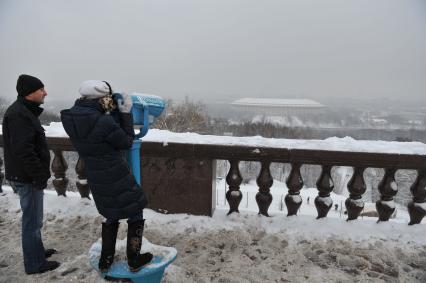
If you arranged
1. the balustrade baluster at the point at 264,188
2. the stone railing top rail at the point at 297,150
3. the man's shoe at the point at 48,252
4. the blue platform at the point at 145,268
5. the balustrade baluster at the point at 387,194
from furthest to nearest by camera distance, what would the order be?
the balustrade baluster at the point at 264,188 → the balustrade baluster at the point at 387,194 → the stone railing top rail at the point at 297,150 → the man's shoe at the point at 48,252 → the blue platform at the point at 145,268

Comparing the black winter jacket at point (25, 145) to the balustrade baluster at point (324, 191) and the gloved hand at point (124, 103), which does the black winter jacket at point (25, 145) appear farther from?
the balustrade baluster at point (324, 191)

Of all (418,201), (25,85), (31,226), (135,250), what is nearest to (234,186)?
(135,250)

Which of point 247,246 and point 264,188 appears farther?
point 264,188

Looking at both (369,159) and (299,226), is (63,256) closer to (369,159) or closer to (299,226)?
(299,226)

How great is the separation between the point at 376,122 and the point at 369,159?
10875cm

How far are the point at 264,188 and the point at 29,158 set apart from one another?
2.46 meters

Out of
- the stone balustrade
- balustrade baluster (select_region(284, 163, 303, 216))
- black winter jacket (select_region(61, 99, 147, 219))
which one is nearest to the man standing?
black winter jacket (select_region(61, 99, 147, 219))

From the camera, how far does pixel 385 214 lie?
3.75m

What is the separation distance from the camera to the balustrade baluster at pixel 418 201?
360 centimetres

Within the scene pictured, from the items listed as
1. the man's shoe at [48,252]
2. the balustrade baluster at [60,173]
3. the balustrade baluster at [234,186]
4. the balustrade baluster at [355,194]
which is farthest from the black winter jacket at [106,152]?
the balustrade baluster at [355,194]

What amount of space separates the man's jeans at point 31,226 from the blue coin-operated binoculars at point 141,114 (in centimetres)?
92

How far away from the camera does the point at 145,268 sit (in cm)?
271

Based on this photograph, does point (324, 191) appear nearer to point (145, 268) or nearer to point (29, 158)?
point (145, 268)

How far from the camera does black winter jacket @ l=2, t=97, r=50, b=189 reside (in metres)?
2.75
